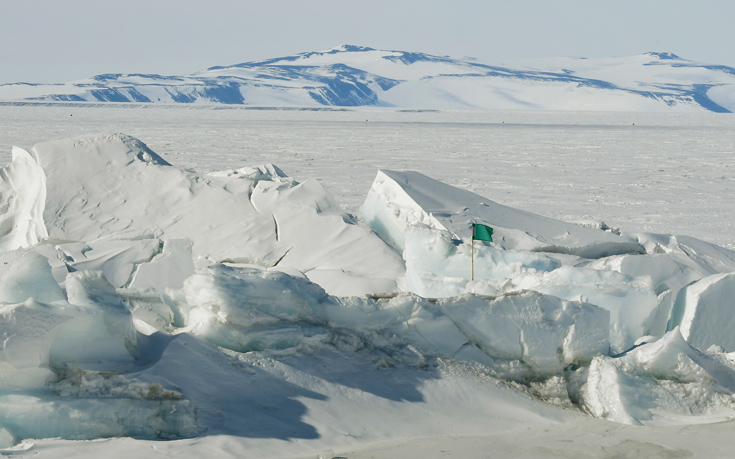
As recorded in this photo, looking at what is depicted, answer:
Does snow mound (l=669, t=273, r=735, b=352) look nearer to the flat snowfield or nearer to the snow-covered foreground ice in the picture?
the snow-covered foreground ice

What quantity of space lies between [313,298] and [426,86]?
107828mm

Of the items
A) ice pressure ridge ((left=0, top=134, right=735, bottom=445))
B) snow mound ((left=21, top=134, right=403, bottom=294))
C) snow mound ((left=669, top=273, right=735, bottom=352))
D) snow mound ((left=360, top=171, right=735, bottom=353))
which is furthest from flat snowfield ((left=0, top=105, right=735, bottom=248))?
snow mound ((left=669, top=273, right=735, bottom=352))

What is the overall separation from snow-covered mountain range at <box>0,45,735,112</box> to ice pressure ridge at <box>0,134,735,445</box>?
6986 cm

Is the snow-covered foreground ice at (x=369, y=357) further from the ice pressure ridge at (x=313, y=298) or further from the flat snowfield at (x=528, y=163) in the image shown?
the flat snowfield at (x=528, y=163)

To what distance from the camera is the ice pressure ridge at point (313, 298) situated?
2.88 meters

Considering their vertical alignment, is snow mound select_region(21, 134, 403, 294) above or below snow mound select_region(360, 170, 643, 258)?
below

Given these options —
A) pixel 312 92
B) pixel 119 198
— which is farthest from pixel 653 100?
pixel 119 198

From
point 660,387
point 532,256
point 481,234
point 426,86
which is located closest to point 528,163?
point 532,256

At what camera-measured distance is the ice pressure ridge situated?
288 cm

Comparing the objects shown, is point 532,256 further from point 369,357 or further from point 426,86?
point 426,86

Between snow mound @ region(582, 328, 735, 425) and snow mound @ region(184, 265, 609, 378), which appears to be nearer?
snow mound @ region(582, 328, 735, 425)

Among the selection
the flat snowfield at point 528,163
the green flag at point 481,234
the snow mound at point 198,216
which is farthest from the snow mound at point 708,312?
the flat snowfield at point 528,163

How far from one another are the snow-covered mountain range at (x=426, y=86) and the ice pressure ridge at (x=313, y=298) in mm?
69863

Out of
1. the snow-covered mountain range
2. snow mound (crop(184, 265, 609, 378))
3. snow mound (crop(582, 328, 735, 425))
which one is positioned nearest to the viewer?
snow mound (crop(582, 328, 735, 425))
